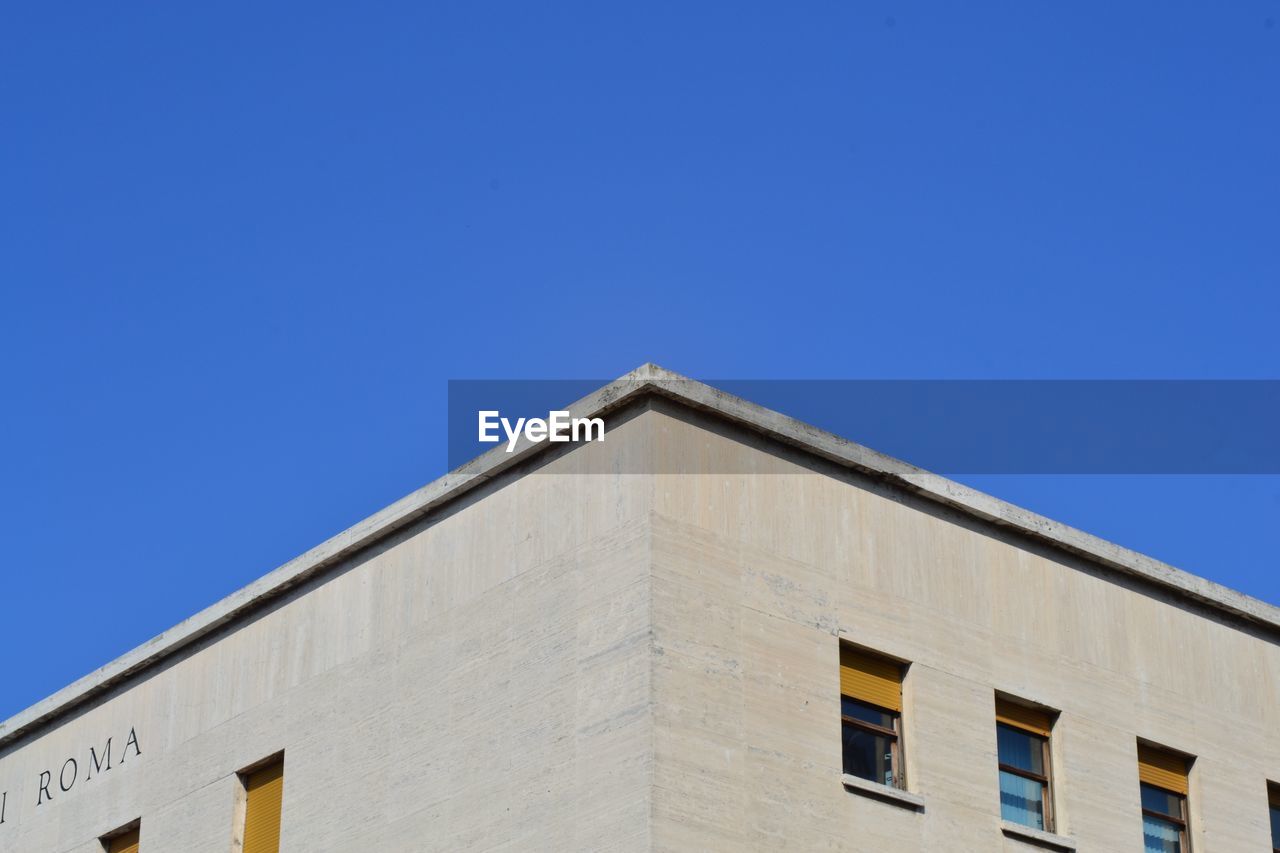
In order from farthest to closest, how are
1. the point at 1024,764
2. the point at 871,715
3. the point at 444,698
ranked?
the point at 1024,764 < the point at 444,698 < the point at 871,715

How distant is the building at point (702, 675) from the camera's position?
26.5 meters

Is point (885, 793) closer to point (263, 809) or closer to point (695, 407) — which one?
point (695, 407)

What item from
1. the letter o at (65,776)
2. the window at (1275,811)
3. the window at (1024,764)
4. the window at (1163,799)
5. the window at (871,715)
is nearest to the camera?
the window at (871,715)

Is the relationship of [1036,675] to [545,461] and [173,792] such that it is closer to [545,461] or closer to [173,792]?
[545,461]

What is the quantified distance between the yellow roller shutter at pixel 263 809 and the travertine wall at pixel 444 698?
0.23 m

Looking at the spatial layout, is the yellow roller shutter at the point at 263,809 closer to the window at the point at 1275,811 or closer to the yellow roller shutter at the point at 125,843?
the yellow roller shutter at the point at 125,843

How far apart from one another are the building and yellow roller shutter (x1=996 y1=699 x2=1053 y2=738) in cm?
4

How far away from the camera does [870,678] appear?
28.4 m

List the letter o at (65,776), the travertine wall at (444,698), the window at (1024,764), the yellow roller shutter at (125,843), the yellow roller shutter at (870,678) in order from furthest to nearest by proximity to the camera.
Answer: the letter o at (65,776) < the yellow roller shutter at (125,843) < the window at (1024,764) < the yellow roller shutter at (870,678) < the travertine wall at (444,698)

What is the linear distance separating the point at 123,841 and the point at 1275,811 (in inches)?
604

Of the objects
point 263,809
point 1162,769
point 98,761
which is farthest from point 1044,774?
point 98,761

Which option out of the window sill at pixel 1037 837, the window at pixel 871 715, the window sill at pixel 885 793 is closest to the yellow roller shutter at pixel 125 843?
the window at pixel 871 715

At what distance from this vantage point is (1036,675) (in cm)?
2973

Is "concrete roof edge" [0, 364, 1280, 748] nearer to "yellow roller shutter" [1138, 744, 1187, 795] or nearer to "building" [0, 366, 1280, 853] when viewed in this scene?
"building" [0, 366, 1280, 853]
